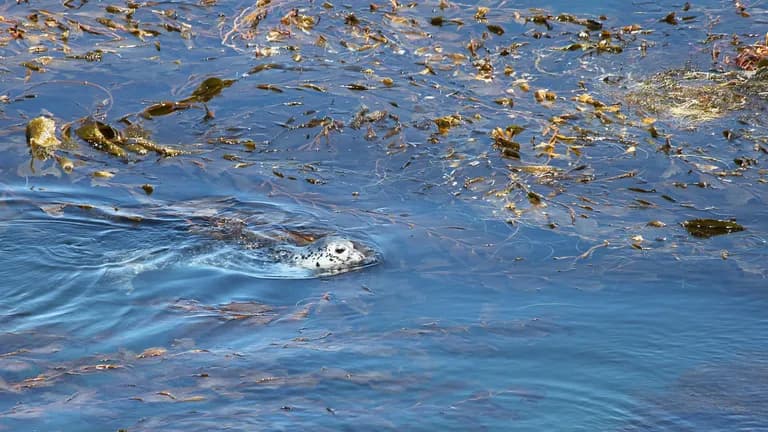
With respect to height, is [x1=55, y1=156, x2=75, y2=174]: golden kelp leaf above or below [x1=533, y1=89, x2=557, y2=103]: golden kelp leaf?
below

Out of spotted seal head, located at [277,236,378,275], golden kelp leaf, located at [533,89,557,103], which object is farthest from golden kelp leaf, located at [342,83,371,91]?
spotted seal head, located at [277,236,378,275]

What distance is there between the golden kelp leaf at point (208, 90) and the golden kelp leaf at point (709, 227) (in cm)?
392

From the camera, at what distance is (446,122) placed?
25.4 ft

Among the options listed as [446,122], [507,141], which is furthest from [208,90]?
[507,141]

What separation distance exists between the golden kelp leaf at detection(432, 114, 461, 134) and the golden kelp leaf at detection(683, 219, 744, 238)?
2.10 meters

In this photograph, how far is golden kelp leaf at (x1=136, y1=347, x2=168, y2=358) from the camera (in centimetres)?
496

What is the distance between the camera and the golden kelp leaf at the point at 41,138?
7340mm

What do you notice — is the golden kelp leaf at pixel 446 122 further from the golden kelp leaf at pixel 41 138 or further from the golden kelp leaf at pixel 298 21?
the golden kelp leaf at pixel 41 138

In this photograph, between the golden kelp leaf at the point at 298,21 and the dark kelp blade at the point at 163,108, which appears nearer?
the dark kelp blade at the point at 163,108

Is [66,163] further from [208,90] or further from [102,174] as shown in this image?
[208,90]

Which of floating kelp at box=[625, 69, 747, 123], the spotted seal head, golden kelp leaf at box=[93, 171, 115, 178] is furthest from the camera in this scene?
floating kelp at box=[625, 69, 747, 123]

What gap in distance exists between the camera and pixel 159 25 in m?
9.33

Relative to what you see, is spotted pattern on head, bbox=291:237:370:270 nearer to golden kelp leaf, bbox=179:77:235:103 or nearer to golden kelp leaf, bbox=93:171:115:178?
golden kelp leaf, bbox=93:171:115:178

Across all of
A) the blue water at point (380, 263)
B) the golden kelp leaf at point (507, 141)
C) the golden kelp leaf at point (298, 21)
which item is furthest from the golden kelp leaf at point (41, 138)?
the golden kelp leaf at point (507, 141)
